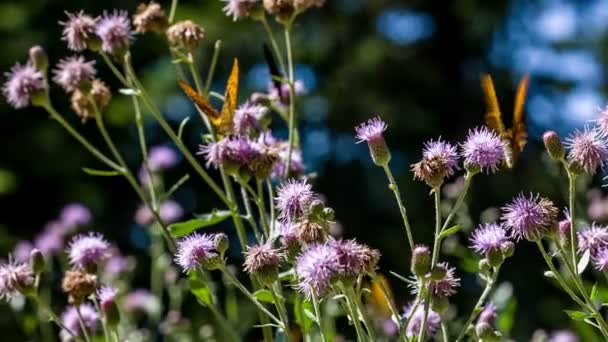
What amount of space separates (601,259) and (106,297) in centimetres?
93

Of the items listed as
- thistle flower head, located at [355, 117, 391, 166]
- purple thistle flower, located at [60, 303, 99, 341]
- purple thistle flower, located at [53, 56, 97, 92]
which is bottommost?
purple thistle flower, located at [60, 303, 99, 341]

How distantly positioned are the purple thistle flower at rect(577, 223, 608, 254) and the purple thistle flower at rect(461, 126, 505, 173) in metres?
0.21

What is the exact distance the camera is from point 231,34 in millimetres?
9695

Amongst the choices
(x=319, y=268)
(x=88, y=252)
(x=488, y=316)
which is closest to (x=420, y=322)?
(x=488, y=316)

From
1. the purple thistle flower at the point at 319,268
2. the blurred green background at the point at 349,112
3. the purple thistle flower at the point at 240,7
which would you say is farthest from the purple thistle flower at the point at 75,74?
the blurred green background at the point at 349,112

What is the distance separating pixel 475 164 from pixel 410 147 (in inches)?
294

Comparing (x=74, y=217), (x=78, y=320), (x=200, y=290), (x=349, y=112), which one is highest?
(x=200, y=290)

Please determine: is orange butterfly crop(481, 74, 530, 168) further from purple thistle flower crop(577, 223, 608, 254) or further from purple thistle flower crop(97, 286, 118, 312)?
purple thistle flower crop(97, 286, 118, 312)

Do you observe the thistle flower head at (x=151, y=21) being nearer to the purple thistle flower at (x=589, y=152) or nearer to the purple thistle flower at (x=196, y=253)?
the purple thistle flower at (x=196, y=253)

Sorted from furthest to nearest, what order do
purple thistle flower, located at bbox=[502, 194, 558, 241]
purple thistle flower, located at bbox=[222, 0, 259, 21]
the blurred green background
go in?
the blurred green background < purple thistle flower, located at bbox=[222, 0, 259, 21] < purple thistle flower, located at bbox=[502, 194, 558, 241]

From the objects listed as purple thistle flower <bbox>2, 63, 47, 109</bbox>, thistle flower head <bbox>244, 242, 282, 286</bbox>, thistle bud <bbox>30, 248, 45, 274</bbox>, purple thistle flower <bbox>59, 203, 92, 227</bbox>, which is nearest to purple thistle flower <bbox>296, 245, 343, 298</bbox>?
thistle flower head <bbox>244, 242, 282, 286</bbox>

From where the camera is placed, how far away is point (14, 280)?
2.15m

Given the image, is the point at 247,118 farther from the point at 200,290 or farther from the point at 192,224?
the point at 200,290

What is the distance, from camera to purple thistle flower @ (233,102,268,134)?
224 cm
